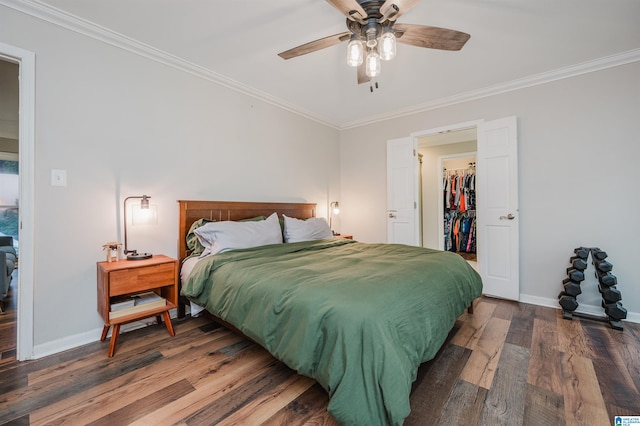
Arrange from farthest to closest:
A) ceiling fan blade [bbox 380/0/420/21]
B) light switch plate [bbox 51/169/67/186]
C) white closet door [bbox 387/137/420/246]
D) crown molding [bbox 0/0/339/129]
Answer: white closet door [bbox 387/137/420/246] < light switch plate [bbox 51/169/67/186] < crown molding [bbox 0/0/339/129] < ceiling fan blade [bbox 380/0/420/21]

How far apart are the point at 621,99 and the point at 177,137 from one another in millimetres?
4478

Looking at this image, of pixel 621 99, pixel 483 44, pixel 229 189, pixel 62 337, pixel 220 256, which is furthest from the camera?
pixel 229 189

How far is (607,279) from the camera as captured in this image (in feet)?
8.38

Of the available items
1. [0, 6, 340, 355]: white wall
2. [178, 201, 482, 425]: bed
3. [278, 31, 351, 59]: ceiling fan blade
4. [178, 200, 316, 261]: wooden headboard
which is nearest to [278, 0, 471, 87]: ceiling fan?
[278, 31, 351, 59]: ceiling fan blade

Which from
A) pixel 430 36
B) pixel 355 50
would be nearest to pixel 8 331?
pixel 355 50

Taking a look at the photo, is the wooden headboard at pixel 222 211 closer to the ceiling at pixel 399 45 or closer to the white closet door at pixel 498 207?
the ceiling at pixel 399 45

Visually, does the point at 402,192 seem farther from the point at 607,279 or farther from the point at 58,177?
the point at 58,177

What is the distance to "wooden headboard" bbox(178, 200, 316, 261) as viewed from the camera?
282cm

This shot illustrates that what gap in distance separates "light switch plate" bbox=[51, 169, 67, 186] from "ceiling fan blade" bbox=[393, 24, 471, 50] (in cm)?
268

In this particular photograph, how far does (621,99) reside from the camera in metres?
2.77

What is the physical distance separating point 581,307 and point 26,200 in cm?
506

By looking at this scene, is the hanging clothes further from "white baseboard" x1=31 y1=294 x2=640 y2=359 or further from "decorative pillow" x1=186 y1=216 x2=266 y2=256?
"decorative pillow" x1=186 y1=216 x2=266 y2=256

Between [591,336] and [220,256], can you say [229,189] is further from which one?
[591,336]

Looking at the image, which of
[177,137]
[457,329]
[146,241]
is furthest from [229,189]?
[457,329]
